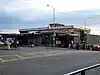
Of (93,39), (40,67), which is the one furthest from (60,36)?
(40,67)

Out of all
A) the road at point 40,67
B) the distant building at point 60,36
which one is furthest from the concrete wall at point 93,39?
the road at point 40,67

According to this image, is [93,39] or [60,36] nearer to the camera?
[60,36]

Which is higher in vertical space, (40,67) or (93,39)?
(40,67)

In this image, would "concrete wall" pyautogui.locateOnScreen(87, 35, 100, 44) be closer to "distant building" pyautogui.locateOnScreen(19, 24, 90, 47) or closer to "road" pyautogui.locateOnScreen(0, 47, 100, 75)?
"distant building" pyautogui.locateOnScreen(19, 24, 90, 47)

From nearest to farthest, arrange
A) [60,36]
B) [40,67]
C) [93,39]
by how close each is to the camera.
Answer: [40,67], [60,36], [93,39]

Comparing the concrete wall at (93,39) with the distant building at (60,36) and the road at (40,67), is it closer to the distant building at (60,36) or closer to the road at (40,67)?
the distant building at (60,36)

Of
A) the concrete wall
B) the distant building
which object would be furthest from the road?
the concrete wall

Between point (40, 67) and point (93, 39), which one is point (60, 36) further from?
point (40, 67)

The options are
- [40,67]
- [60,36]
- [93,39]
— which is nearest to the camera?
[40,67]

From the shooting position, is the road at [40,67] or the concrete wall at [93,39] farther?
the concrete wall at [93,39]

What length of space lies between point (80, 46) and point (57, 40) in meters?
16.8

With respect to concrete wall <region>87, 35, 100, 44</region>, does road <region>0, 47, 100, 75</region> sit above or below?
above

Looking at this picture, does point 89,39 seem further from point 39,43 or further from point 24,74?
point 24,74

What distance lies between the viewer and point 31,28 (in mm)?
123875
